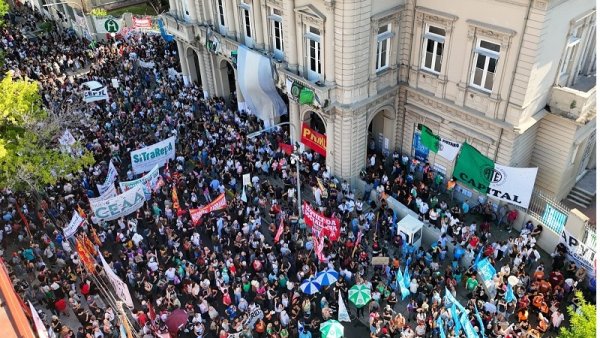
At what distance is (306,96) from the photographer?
29469 mm

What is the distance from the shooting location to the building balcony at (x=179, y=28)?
39406mm

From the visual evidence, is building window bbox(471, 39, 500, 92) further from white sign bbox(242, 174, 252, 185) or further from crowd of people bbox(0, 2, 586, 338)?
white sign bbox(242, 174, 252, 185)

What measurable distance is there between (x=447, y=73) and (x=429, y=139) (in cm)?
431

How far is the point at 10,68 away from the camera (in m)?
46.7

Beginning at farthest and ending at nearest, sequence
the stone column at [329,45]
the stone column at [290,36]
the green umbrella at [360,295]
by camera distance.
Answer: the stone column at [290,36] < the stone column at [329,45] < the green umbrella at [360,295]

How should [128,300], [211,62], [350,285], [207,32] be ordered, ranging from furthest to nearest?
1. [211,62]
2. [207,32]
3. [350,285]
4. [128,300]

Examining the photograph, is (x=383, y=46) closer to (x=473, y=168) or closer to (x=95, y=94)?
(x=473, y=168)

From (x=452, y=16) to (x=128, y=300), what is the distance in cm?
2054

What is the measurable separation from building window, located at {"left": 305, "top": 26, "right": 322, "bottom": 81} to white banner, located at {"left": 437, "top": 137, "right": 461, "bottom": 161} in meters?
8.11

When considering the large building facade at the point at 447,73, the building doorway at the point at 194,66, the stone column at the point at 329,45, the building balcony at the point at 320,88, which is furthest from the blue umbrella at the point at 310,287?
the building doorway at the point at 194,66

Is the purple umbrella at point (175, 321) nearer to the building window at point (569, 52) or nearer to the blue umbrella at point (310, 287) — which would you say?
the blue umbrella at point (310, 287)

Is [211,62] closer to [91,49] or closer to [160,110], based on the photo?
[160,110]

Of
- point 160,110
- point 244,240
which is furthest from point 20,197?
point 244,240

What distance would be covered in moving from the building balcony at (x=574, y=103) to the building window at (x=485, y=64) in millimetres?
3499
